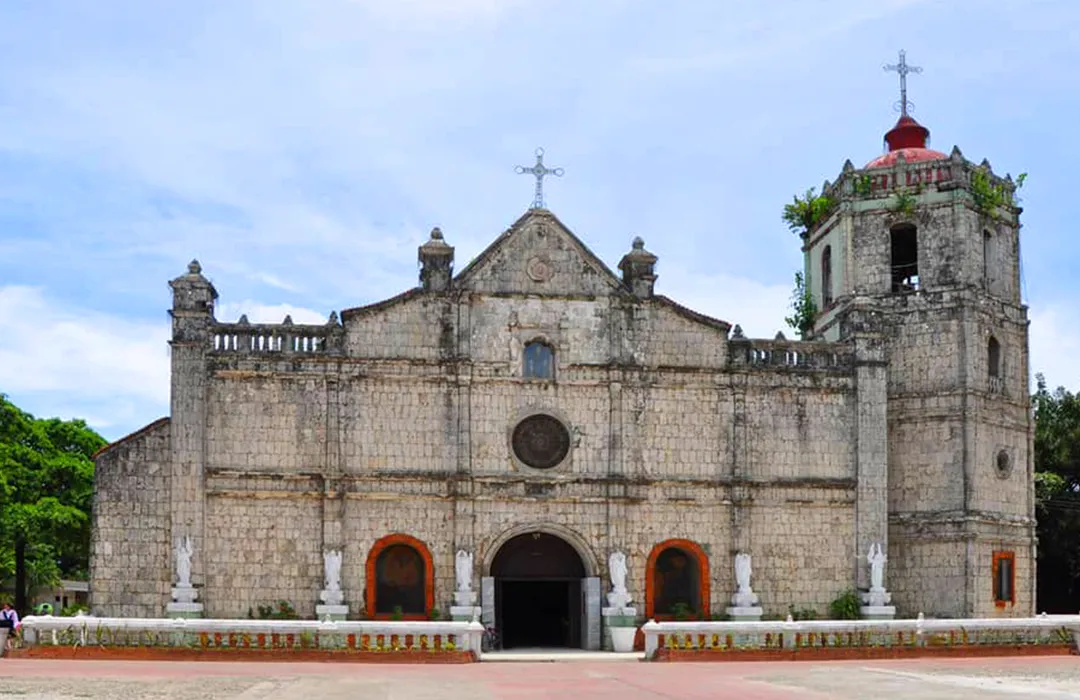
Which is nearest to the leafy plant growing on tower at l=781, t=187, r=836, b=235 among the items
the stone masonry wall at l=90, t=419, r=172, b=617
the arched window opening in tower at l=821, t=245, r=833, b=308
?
the arched window opening in tower at l=821, t=245, r=833, b=308

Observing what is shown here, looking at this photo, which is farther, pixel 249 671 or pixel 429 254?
pixel 429 254

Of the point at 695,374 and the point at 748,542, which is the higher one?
the point at 695,374

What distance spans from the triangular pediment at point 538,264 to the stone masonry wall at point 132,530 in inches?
373

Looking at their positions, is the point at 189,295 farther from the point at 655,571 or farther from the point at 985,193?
the point at 985,193

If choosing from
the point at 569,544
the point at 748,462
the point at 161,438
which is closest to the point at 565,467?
the point at 569,544

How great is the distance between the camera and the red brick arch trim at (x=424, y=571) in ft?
119

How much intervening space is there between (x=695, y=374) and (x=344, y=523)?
33.3 ft

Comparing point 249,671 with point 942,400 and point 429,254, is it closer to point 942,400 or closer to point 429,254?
point 429,254

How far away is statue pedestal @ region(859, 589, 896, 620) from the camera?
122ft

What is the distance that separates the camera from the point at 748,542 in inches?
1490

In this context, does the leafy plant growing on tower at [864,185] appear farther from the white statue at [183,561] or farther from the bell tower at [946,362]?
the white statue at [183,561]

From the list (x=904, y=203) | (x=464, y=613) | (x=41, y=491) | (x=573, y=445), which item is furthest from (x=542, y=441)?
(x=41, y=491)

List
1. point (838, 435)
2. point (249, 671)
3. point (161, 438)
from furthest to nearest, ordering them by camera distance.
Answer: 1. point (838, 435)
2. point (161, 438)
3. point (249, 671)

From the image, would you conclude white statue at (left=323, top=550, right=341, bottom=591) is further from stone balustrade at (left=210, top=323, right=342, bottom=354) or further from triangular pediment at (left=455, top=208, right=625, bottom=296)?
triangular pediment at (left=455, top=208, right=625, bottom=296)
